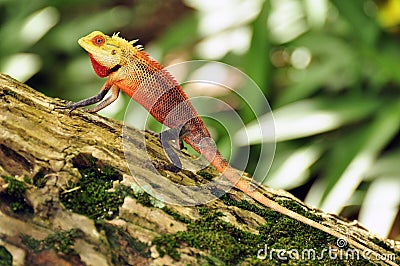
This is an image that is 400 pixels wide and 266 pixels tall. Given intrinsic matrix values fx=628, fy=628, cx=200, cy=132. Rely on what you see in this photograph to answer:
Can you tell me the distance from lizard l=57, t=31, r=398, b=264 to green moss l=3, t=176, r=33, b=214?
37 centimetres

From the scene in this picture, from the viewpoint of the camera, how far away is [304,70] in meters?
4.01

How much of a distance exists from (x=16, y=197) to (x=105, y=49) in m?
0.60

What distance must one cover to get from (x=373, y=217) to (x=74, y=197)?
2.14m

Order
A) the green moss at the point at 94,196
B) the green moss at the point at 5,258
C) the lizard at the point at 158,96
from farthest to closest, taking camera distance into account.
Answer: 1. the lizard at the point at 158,96
2. the green moss at the point at 94,196
3. the green moss at the point at 5,258

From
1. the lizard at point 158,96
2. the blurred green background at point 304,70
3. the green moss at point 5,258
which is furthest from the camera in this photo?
the blurred green background at point 304,70

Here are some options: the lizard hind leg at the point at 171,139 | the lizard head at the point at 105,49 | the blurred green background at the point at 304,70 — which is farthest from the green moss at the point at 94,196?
the blurred green background at the point at 304,70

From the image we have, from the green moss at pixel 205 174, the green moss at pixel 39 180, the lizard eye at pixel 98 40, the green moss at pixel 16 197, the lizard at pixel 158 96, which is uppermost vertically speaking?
the lizard eye at pixel 98 40

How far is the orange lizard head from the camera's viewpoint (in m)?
2.02

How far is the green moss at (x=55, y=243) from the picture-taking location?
A: 158cm

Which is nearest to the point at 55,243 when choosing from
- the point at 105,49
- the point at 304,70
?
the point at 105,49

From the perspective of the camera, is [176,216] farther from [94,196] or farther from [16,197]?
[16,197]

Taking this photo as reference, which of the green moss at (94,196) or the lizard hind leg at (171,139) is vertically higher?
the lizard hind leg at (171,139)

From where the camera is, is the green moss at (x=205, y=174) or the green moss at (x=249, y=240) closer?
the green moss at (x=249, y=240)

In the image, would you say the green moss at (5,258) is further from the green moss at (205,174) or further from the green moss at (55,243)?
the green moss at (205,174)
